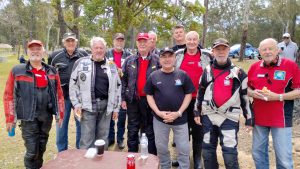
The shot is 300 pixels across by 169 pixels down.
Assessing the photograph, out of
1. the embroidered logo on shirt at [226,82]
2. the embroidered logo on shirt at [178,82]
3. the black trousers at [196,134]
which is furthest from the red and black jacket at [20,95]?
the embroidered logo on shirt at [226,82]

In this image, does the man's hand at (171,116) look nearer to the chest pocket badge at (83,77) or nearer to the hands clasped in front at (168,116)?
the hands clasped in front at (168,116)

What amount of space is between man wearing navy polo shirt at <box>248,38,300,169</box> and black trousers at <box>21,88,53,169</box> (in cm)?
297

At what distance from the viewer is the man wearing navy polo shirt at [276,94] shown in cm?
403

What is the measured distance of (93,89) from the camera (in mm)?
4852

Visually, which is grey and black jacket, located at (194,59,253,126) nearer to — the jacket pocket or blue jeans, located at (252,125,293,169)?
blue jeans, located at (252,125,293,169)

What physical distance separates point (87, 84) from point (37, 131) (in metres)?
1.02

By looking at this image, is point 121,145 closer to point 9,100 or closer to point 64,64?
point 64,64

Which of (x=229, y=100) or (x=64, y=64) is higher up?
(x=64, y=64)

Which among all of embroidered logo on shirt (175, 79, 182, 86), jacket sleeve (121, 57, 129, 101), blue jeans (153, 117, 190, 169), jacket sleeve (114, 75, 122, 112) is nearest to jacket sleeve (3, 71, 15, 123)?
jacket sleeve (114, 75, 122, 112)

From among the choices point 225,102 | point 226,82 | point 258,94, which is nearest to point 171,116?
point 225,102

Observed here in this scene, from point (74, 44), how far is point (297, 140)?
5.35 m

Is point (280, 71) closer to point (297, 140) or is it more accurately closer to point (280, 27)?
point (297, 140)

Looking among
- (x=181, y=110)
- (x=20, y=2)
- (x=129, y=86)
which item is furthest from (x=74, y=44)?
(x=20, y=2)

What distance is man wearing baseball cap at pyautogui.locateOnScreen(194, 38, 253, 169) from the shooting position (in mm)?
4137
